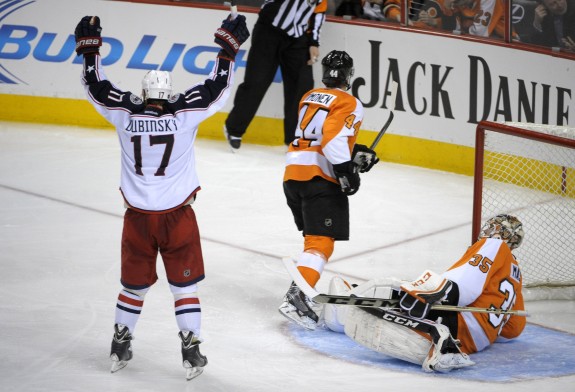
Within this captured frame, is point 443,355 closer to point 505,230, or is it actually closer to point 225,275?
point 505,230

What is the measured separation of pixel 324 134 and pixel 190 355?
1.13 meters

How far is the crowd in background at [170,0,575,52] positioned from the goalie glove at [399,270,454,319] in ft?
10.4

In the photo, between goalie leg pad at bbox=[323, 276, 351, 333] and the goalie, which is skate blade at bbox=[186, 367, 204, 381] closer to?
the goalie

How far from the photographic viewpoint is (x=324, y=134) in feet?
15.8

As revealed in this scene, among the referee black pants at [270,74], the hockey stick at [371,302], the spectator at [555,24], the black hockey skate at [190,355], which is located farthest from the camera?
the referee black pants at [270,74]

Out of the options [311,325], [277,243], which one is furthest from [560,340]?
[277,243]

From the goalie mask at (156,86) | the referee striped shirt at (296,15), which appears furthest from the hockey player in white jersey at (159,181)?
the referee striped shirt at (296,15)

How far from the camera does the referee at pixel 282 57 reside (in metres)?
8.02

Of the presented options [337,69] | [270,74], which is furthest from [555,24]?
[337,69]

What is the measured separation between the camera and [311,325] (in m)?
4.91

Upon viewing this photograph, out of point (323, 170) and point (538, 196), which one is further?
point (538, 196)

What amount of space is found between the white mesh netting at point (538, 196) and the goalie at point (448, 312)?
2.96ft

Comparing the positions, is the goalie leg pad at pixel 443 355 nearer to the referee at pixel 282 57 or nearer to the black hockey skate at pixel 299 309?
the black hockey skate at pixel 299 309

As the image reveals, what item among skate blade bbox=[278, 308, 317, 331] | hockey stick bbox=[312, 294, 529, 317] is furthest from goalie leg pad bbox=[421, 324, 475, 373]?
skate blade bbox=[278, 308, 317, 331]
